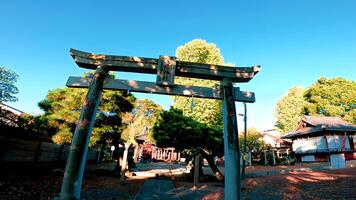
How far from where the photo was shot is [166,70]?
17.7 feet

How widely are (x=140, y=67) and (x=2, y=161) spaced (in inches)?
317

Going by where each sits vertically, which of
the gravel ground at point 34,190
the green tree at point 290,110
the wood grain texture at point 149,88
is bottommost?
the gravel ground at point 34,190

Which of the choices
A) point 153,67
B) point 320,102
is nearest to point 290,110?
point 320,102

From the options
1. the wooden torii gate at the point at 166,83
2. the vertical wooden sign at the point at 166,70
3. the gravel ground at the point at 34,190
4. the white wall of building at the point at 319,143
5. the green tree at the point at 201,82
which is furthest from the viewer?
the white wall of building at the point at 319,143

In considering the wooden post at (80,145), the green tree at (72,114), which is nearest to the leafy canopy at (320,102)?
the green tree at (72,114)

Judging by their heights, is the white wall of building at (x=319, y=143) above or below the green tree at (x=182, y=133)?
above

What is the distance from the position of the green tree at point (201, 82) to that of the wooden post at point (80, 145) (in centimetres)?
1601

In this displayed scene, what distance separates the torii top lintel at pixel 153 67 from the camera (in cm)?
551

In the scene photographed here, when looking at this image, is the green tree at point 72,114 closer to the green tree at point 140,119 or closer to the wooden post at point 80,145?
the green tree at point 140,119

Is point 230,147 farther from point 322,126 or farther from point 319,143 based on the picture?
point 319,143

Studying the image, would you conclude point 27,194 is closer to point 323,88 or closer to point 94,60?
point 94,60

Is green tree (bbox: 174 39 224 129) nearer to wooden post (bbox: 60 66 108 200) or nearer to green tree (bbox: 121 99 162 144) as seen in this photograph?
green tree (bbox: 121 99 162 144)

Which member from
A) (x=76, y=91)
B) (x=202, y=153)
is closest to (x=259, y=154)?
(x=202, y=153)

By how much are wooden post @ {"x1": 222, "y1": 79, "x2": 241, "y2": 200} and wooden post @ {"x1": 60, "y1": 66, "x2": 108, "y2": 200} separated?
339 centimetres
